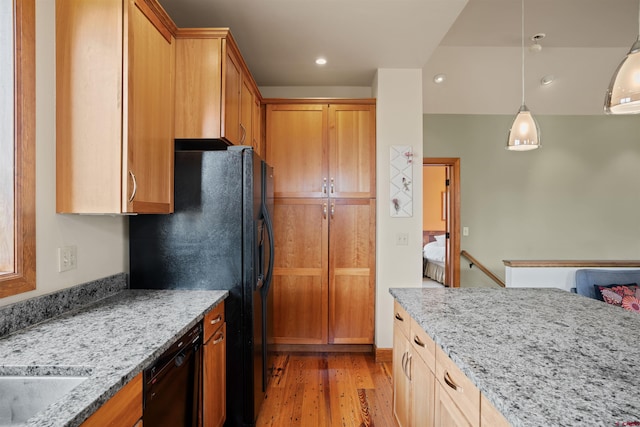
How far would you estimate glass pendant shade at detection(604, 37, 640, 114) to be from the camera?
133cm

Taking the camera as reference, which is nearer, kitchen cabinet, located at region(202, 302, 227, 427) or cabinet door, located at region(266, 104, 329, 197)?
kitchen cabinet, located at region(202, 302, 227, 427)

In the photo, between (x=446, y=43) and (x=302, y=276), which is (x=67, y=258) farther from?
(x=446, y=43)

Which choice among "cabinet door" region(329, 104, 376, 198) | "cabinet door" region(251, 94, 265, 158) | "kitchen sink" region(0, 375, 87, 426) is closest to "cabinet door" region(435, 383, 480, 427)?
"kitchen sink" region(0, 375, 87, 426)

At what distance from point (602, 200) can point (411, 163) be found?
3168 millimetres

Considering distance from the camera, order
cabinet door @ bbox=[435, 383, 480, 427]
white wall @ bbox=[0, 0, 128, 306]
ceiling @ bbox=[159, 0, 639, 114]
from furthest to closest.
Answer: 1. ceiling @ bbox=[159, 0, 639, 114]
2. white wall @ bbox=[0, 0, 128, 306]
3. cabinet door @ bbox=[435, 383, 480, 427]

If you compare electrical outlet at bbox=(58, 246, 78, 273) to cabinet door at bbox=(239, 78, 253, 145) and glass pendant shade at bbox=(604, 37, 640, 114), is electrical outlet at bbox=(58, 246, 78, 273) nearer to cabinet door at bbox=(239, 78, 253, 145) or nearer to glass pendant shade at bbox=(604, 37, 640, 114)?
cabinet door at bbox=(239, 78, 253, 145)

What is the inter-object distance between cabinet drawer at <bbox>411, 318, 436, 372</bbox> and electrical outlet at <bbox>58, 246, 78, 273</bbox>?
164 centimetres

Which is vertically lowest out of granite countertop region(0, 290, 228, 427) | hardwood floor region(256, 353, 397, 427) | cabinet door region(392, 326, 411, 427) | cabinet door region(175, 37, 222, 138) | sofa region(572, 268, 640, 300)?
hardwood floor region(256, 353, 397, 427)

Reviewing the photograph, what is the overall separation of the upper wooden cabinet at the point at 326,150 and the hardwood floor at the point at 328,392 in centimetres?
152

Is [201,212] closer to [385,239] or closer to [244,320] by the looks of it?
[244,320]

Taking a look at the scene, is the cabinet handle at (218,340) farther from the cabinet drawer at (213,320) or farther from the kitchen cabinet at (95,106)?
the kitchen cabinet at (95,106)

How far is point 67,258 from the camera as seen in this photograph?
5.02ft

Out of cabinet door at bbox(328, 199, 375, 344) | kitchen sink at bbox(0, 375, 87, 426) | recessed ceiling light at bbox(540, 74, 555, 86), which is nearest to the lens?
kitchen sink at bbox(0, 375, 87, 426)

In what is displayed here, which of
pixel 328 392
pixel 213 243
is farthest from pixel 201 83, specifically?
pixel 328 392
